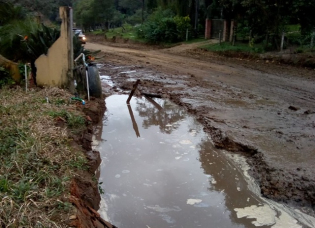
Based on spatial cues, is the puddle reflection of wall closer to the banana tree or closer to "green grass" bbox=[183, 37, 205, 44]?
the banana tree

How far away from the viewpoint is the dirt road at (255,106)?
5285 mm

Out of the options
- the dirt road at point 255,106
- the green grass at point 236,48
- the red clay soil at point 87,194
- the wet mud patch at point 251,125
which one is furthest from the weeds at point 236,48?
the red clay soil at point 87,194

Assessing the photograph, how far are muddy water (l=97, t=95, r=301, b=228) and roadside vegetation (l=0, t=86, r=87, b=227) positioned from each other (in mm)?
781

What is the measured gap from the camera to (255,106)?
29.0ft

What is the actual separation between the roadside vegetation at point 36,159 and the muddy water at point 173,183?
0.78 metres

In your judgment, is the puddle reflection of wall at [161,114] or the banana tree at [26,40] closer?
the puddle reflection of wall at [161,114]

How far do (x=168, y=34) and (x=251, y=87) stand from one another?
16020 millimetres

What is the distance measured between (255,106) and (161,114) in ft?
7.68

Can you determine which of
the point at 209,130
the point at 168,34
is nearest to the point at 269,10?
the point at 168,34

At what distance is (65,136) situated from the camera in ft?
17.5

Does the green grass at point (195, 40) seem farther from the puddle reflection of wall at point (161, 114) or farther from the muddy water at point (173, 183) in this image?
the muddy water at point (173, 183)

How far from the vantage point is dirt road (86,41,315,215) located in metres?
5.29

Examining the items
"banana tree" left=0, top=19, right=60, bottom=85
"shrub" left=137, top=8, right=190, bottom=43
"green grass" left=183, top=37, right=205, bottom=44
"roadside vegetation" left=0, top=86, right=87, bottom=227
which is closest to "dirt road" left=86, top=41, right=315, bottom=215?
"roadside vegetation" left=0, top=86, right=87, bottom=227

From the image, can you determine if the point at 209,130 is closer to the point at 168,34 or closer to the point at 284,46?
the point at 284,46
